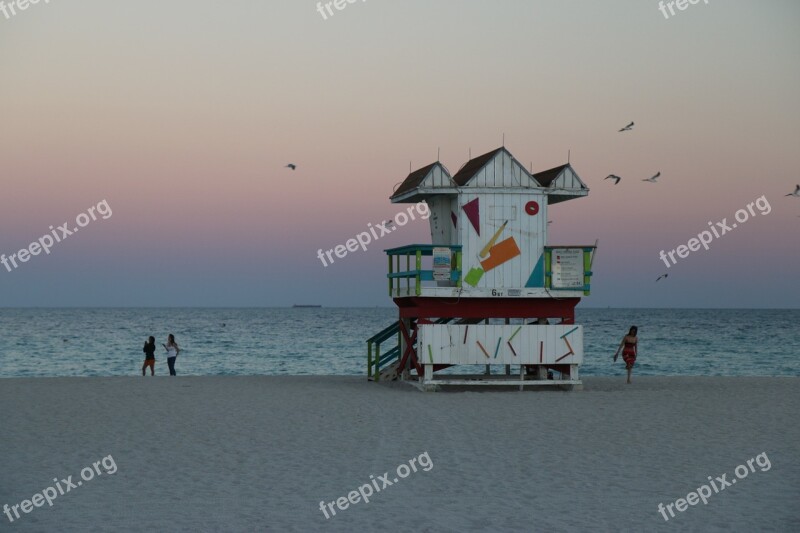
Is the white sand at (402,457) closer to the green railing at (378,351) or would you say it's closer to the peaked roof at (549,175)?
the green railing at (378,351)

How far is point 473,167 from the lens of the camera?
2405 cm

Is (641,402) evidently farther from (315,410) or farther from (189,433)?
(189,433)

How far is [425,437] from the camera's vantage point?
15273 mm

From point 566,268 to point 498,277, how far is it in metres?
1.62

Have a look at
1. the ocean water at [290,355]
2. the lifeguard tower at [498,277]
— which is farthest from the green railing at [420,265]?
the ocean water at [290,355]

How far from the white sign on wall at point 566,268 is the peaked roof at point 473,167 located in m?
2.59

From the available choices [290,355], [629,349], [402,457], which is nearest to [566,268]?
[629,349]

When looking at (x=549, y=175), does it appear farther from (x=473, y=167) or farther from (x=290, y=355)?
(x=290, y=355)

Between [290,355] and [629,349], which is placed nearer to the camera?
[629,349]

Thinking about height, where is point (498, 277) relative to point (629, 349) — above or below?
above

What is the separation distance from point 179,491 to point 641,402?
12.3 metres

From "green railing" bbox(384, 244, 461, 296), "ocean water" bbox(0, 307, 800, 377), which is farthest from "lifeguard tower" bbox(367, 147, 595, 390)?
"ocean water" bbox(0, 307, 800, 377)

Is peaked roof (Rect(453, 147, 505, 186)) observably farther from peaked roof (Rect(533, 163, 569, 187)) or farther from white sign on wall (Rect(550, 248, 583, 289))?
white sign on wall (Rect(550, 248, 583, 289))

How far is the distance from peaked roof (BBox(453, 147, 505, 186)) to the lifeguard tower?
0.04 m
